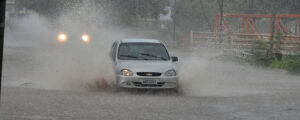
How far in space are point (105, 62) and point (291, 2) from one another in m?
36.4

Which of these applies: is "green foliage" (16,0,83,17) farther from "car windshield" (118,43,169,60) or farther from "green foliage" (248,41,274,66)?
"car windshield" (118,43,169,60)

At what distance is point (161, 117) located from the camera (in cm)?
1027

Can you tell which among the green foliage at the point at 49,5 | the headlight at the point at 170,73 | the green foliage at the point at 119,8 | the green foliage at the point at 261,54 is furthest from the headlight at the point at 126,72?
the green foliage at the point at 119,8

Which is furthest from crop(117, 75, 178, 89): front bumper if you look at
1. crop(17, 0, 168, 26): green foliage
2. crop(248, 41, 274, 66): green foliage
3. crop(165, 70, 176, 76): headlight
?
Answer: crop(17, 0, 168, 26): green foliage

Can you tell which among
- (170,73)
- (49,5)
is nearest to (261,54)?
(170,73)

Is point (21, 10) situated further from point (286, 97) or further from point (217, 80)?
point (286, 97)

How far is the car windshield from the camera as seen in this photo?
15.1 m

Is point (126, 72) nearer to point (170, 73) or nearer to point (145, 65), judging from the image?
point (145, 65)

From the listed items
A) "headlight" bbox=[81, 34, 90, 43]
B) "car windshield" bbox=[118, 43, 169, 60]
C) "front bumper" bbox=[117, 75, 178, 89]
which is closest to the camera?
"front bumper" bbox=[117, 75, 178, 89]

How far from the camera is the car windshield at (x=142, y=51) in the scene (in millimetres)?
15089

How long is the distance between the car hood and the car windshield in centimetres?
48

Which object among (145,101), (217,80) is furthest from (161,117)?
(217,80)

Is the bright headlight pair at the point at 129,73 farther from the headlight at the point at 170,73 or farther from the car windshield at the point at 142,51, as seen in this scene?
the car windshield at the point at 142,51

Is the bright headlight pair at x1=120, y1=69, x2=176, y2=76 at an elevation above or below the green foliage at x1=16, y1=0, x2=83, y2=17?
below
